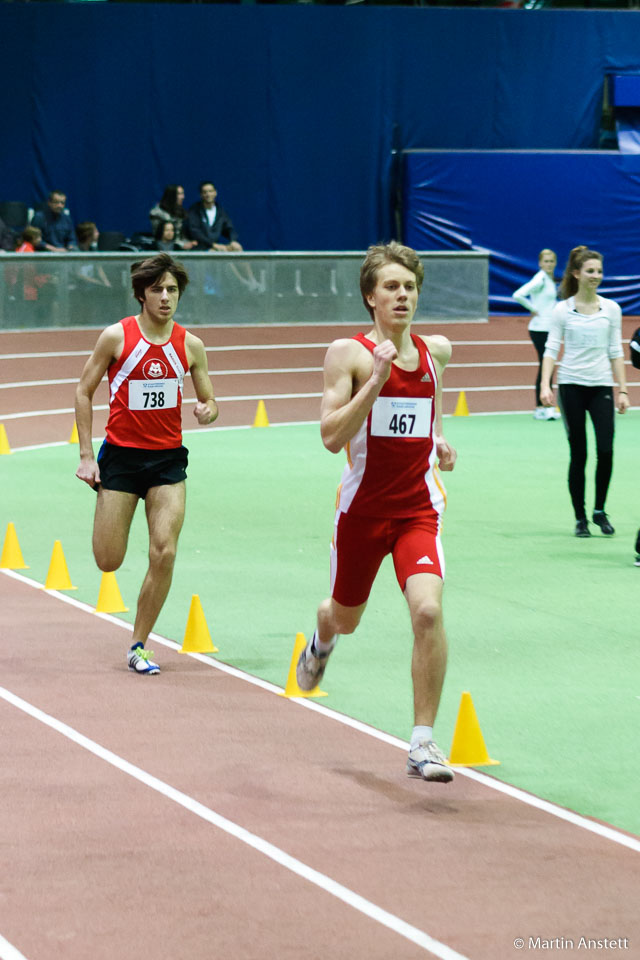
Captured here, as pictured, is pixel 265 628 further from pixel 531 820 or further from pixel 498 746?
pixel 531 820

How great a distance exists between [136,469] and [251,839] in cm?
300

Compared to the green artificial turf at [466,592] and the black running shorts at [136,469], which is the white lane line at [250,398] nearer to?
the green artificial turf at [466,592]

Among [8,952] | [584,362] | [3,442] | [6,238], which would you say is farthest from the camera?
[6,238]

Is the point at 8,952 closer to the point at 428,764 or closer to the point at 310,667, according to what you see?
the point at 428,764

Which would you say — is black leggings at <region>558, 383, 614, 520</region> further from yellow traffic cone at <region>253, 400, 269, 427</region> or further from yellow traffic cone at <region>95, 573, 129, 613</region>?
yellow traffic cone at <region>253, 400, 269, 427</region>

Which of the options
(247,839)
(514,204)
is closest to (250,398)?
(514,204)

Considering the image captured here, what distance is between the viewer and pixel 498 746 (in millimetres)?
6496

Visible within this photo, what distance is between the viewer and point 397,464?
618cm

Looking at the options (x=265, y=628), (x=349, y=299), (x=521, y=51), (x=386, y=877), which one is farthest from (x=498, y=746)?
(x=521, y=51)

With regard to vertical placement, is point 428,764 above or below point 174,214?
below

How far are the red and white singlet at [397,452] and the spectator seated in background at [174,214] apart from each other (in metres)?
16.5

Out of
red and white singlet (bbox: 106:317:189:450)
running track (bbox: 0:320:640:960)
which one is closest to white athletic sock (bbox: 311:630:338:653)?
running track (bbox: 0:320:640:960)

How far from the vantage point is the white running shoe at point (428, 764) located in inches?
224

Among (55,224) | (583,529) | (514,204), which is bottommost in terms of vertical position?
(583,529)
